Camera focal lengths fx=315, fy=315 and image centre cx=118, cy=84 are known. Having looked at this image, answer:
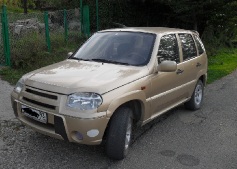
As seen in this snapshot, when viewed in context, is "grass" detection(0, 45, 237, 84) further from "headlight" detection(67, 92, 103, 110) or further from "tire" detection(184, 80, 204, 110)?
"headlight" detection(67, 92, 103, 110)

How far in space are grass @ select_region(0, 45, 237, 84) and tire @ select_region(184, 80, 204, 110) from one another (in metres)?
2.87

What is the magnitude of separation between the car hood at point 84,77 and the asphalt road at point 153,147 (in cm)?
95

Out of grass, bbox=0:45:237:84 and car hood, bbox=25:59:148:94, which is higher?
car hood, bbox=25:59:148:94

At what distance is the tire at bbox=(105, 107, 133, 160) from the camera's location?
3900 mm

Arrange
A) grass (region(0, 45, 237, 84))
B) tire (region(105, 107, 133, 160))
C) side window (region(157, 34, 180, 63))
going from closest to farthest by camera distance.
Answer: tire (region(105, 107, 133, 160))
side window (region(157, 34, 180, 63))
grass (region(0, 45, 237, 84))

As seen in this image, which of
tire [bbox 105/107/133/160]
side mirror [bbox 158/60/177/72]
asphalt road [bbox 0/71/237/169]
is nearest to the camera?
tire [bbox 105/107/133/160]

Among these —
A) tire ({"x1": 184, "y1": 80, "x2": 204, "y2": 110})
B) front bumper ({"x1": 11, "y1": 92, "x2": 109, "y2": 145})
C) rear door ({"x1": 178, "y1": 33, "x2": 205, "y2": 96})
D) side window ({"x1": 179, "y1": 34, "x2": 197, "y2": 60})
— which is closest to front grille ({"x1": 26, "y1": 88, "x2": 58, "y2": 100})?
front bumper ({"x1": 11, "y1": 92, "x2": 109, "y2": 145})

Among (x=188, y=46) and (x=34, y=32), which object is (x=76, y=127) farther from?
(x=34, y=32)

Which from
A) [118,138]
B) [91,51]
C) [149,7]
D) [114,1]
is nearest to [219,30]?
[149,7]

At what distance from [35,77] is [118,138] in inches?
53.4

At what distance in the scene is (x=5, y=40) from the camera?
28.7ft

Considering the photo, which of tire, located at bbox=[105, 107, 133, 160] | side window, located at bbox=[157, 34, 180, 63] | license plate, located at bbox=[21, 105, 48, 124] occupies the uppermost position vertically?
side window, located at bbox=[157, 34, 180, 63]

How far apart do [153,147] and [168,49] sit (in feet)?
5.42

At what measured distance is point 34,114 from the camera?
13.1 ft
